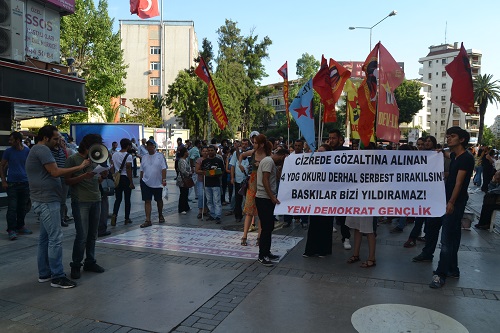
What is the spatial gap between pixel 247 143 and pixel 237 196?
75.6 inches

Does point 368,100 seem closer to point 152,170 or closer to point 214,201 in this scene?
point 214,201

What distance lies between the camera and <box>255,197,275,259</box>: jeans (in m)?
5.95

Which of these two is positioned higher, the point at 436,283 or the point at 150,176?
the point at 150,176

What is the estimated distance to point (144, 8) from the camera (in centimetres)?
3984

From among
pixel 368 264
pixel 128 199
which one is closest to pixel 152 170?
pixel 128 199

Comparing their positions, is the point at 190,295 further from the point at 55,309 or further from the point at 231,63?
the point at 231,63

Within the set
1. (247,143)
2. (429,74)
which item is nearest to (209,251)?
(247,143)

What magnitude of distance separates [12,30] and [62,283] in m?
8.39

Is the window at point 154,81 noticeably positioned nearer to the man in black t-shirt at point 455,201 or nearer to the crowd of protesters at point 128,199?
the crowd of protesters at point 128,199

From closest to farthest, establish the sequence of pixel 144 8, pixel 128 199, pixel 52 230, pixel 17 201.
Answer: pixel 52 230 < pixel 17 201 < pixel 128 199 < pixel 144 8

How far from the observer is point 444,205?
5.21 metres

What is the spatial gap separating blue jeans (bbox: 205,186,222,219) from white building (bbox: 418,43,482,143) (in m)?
104

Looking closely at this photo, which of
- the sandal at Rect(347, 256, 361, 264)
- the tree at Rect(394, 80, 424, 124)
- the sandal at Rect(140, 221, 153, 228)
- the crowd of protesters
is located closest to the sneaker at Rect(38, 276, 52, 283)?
the crowd of protesters

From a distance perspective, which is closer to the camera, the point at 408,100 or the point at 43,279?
the point at 43,279
